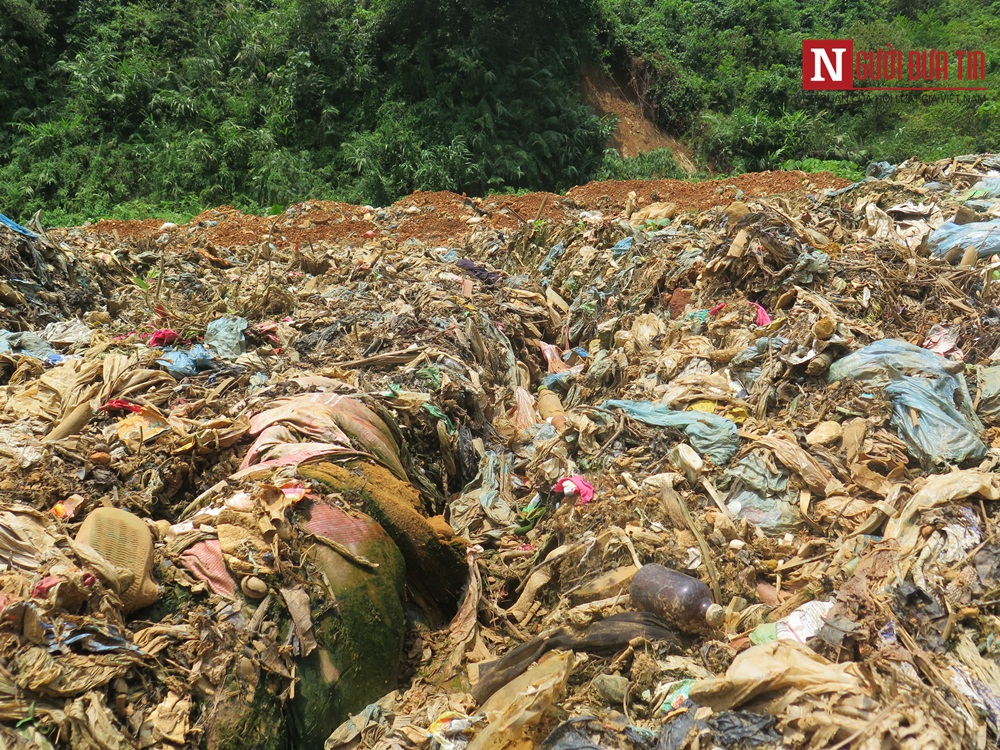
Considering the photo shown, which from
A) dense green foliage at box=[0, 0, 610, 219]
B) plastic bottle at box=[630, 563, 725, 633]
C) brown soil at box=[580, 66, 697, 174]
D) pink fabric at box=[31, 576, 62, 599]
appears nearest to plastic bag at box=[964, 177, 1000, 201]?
plastic bottle at box=[630, 563, 725, 633]

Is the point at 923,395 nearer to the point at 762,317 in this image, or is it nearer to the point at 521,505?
the point at 762,317

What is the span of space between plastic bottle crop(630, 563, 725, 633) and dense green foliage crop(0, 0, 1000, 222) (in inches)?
472

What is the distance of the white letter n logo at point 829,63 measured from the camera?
1841cm

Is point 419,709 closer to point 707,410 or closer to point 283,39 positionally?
point 707,410

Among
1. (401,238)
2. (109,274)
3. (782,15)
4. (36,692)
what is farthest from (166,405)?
(782,15)

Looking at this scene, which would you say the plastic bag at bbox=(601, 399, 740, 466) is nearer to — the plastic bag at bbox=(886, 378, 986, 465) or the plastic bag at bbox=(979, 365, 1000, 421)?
the plastic bag at bbox=(886, 378, 986, 465)

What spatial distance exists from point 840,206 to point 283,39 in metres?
13.3

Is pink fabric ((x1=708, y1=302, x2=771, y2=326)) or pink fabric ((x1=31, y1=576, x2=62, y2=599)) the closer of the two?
pink fabric ((x1=31, y1=576, x2=62, y2=599))

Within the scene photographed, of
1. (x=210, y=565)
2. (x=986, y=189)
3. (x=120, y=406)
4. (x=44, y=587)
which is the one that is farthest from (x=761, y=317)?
(x=44, y=587)

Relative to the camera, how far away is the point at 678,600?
9.51 feet

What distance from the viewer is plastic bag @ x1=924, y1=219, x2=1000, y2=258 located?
5230mm

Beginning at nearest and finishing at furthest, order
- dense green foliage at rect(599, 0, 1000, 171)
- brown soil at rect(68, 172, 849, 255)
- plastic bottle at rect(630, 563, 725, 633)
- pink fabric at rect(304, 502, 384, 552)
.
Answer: plastic bottle at rect(630, 563, 725, 633) < pink fabric at rect(304, 502, 384, 552) < brown soil at rect(68, 172, 849, 255) < dense green foliage at rect(599, 0, 1000, 171)

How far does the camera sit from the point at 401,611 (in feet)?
10.9

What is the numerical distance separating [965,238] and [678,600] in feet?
13.5
